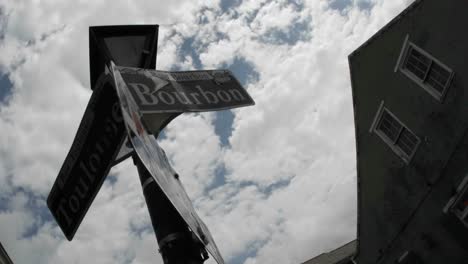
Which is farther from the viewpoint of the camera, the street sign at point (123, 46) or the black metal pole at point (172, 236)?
the street sign at point (123, 46)

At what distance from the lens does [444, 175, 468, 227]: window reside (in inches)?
495

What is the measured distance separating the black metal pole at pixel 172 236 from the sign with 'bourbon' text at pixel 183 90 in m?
1.12

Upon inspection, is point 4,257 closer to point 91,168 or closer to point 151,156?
point 91,168

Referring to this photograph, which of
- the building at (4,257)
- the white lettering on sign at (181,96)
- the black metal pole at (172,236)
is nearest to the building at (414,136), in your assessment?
the white lettering on sign at (181,96)

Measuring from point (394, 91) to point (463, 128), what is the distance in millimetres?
3114

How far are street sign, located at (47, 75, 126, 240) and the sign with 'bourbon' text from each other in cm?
42

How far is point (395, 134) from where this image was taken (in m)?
15.0

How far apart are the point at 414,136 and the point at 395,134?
0.87 metres

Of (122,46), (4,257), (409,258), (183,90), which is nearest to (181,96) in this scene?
(183,90)

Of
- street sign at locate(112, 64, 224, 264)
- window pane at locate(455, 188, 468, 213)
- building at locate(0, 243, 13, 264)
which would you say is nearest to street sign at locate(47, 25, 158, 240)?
street sign at locate(112, 64, 224, 264)

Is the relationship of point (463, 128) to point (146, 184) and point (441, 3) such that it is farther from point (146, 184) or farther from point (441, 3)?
point (146, 184)

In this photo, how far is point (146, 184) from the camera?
4.45 metres

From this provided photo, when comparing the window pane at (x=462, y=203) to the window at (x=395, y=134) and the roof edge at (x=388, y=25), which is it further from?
the roof edge at (x=388, y=25)

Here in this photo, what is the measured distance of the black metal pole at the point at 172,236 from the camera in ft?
12.5
